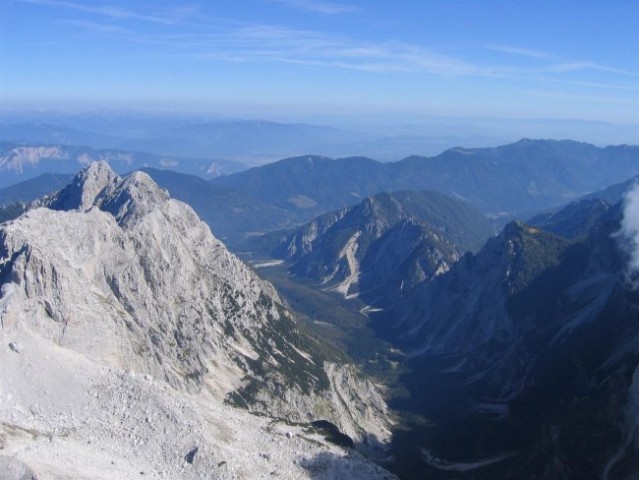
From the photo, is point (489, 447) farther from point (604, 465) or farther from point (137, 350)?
point (137, 350)

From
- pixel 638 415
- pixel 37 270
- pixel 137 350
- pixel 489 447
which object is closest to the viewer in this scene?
pixel 638 415

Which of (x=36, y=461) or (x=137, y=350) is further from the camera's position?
(x=137, y=350)

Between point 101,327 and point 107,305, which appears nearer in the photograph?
point 101,327

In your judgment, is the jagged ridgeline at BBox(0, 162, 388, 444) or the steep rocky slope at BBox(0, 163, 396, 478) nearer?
the steep rocky slope at BBox(0, 163, 396, 478)

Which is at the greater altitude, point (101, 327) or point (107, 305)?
point (101, 327)

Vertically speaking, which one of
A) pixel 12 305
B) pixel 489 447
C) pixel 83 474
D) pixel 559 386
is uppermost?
pixel 12 305

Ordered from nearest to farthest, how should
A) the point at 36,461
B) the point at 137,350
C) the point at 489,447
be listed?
the point at 36,461
the point at 137,350
the point at 489,447

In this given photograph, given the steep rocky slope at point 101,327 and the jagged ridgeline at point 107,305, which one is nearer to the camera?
the steep rocky slope at point 101,327

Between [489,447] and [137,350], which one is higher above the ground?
[137,350]

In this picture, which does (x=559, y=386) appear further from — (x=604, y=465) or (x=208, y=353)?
(x=208, y=353)

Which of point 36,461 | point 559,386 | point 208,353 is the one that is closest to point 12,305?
point 36,461
